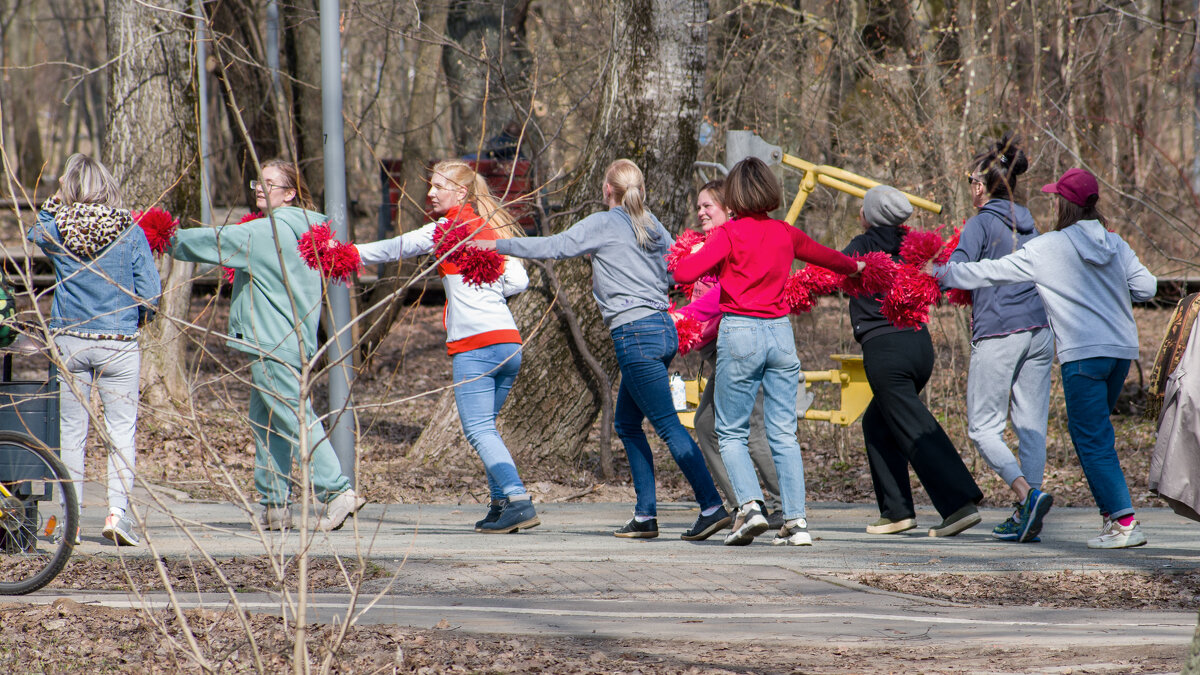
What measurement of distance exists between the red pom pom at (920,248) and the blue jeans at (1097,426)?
0.89 metres

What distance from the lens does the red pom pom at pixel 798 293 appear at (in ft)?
21.5

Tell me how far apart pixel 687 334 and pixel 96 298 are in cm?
305

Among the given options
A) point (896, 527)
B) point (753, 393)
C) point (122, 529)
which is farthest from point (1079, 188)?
point (122, 529)

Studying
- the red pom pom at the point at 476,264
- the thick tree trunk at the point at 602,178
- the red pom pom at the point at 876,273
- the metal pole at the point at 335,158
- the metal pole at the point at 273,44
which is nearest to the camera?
the red pom pom at the point at 476,264

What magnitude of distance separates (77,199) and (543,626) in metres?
3.39

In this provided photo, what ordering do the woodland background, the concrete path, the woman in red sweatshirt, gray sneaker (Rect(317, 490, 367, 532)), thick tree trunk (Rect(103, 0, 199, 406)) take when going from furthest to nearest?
1. thick tree trunk (Rect(103, 0, 199, 406))
2. the woodland background
3. gray sneaker (Rect(317, 490, 367, 532))
4. the woman in red sweatshirt
5. the concrete path

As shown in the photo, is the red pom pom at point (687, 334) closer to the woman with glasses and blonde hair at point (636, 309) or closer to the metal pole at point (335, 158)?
the woman with glasses and blonde hair at point (636, 309)

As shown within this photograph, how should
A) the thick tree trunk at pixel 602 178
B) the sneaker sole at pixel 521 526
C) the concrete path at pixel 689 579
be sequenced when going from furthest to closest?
the thick tree trunk at pixel 602 178 < the sneaker sole at pixel 521 526 < the concrete path at pixel 689 579

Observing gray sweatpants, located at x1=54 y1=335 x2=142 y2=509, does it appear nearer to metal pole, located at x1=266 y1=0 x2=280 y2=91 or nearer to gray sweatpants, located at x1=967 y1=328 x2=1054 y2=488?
gray sweatpants, located at x1=967 y1=328 x2=1054 y2=488

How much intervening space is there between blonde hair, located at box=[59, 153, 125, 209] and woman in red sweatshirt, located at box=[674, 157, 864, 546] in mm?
2893

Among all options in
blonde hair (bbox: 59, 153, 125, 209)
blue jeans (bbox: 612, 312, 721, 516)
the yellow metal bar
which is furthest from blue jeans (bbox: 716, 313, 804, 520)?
blonde hair (bbox: 59, 153, 125, 209)

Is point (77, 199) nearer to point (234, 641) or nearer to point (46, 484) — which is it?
point (46, 484)

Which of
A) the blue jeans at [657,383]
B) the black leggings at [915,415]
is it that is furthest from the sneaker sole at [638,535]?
the black leggings at [915,415]

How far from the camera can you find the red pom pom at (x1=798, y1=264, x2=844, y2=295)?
6.58 m
